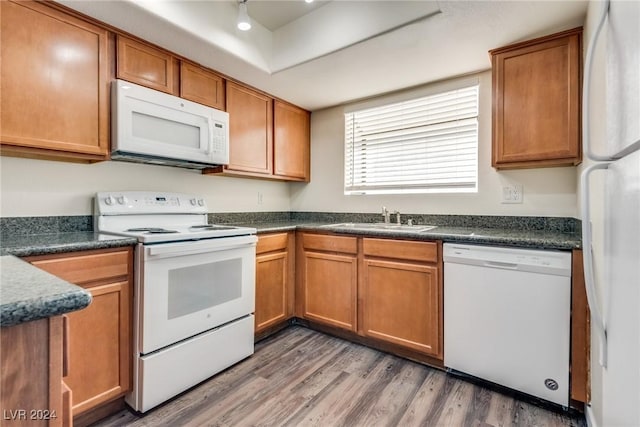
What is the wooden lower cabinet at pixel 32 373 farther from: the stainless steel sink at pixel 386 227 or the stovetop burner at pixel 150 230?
the stainless steel sink at pixel 386 227

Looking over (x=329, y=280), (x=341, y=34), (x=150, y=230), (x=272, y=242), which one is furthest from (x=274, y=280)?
(x=341, y=34)

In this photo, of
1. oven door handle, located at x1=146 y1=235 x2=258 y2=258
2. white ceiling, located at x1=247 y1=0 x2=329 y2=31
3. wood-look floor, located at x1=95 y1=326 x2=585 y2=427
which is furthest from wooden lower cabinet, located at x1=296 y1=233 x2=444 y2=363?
white ceiling, located at x1=247 y1=0 x2=329 y2=31

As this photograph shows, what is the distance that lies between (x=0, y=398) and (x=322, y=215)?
2.84m

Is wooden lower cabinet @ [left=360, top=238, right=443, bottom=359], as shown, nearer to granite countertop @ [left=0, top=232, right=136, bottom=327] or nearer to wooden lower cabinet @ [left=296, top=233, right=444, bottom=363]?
wooden lower cabinet @ [left=296, top=233, right=444, bottom=363]

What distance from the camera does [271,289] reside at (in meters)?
2.54

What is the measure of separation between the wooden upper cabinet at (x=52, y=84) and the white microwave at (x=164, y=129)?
0.30ft

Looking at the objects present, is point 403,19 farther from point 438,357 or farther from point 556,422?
point 556,422

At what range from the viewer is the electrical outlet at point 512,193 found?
2234 mm

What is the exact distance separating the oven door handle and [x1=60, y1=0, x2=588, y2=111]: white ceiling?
1.23 m

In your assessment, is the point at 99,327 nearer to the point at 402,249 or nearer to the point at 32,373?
the point at 32,373

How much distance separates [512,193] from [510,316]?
93cm

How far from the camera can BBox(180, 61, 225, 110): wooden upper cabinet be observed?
2178mm

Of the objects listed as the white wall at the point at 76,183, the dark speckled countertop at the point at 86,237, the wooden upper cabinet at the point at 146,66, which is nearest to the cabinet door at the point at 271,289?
the dark speckled countertop at the point at 86,237

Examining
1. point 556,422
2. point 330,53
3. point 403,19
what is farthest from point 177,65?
point 556,422
